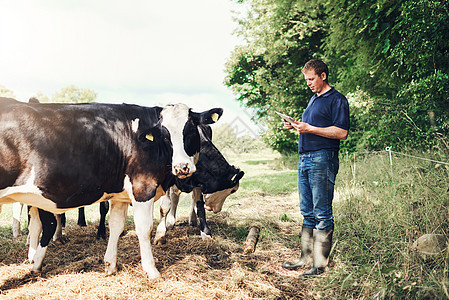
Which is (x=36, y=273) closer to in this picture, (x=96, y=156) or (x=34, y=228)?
(x=34, y=228)

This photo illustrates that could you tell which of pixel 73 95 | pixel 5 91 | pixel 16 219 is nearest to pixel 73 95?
pixel 73 95

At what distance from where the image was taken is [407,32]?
18.7ft

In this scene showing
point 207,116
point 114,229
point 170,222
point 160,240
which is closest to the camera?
point 114,229

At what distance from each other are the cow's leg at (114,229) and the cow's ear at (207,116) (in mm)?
1488

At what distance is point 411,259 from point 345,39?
5.89 m

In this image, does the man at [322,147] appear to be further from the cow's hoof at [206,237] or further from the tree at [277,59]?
the tree at [277,59]

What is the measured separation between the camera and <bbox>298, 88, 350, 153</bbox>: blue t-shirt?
3.73 metres

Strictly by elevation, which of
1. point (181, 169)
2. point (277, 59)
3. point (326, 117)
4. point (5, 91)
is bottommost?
point (181, 169)

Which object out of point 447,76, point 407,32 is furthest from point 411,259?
point 407,32

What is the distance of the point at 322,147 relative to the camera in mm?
3801

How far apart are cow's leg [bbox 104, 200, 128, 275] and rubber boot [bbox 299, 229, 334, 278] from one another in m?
2.32

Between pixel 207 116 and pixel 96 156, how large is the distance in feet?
4.94

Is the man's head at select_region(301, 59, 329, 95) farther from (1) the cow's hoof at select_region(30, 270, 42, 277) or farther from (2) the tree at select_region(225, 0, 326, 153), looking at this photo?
(2) the tree at select_region(225, 0, 326, 153)

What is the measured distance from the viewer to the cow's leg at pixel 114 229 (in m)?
3.93
